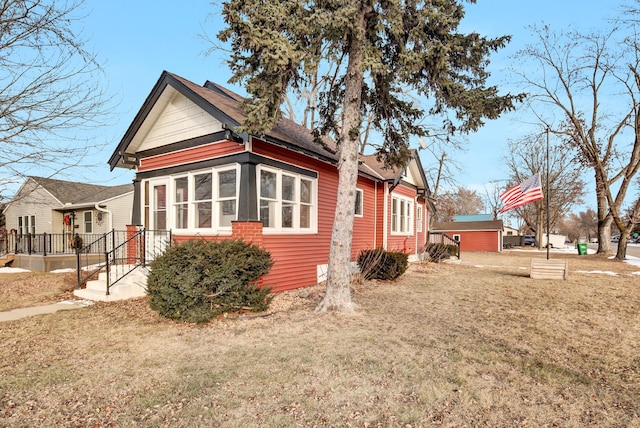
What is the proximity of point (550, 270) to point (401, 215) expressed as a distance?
6.07 metres

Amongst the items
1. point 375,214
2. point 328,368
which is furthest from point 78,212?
point 328,368

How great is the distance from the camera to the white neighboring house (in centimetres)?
1897

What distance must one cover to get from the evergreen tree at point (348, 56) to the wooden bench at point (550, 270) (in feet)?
23.9

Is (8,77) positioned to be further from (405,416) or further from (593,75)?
(593,75)

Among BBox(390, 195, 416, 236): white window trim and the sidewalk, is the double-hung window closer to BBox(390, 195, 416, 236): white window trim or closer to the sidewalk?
the sidewalk

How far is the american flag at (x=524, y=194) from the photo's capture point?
15.5m

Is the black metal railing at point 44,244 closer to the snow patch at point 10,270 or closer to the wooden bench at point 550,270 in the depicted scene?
the snow patch at point 10,270

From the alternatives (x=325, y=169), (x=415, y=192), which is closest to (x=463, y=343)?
(x=325, y=169)

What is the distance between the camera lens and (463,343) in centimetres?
497

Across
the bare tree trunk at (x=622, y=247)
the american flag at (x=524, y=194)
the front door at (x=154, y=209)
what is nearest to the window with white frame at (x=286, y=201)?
the front door at (x=154, y=209)

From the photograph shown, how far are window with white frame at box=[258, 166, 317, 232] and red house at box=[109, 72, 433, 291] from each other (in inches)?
1.0

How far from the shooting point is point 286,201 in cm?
891

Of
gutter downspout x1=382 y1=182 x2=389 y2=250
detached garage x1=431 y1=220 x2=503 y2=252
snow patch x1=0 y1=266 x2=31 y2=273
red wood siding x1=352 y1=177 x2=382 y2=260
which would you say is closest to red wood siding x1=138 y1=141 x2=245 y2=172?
red wood siding x1=352 y1=177 x2=382 y2=260

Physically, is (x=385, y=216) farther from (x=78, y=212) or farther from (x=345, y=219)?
(x=78, y=212)
